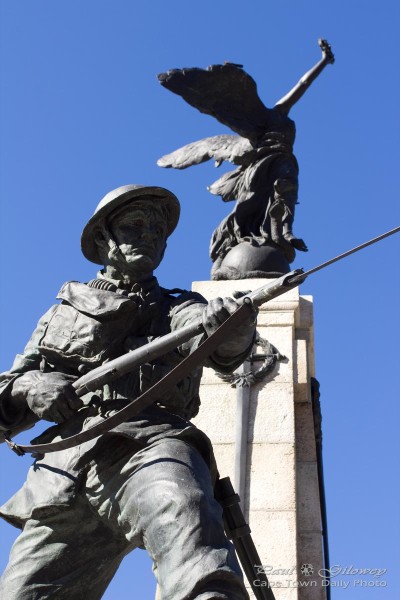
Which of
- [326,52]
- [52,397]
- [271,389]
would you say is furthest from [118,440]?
[326,52]

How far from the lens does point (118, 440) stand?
152 inches

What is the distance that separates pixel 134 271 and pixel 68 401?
0.62m

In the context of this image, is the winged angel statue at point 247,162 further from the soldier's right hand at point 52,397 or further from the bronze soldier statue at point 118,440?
the soldier's right hand at point 52,397

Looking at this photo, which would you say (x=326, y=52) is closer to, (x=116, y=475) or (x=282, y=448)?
(x=282, y=448)

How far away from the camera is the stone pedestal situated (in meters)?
5.21

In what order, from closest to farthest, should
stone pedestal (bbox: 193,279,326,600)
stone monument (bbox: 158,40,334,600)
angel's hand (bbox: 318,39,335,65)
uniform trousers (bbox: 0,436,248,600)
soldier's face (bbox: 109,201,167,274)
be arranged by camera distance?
uniform trousers (bbox: 0,436,248,600) < soldier's face (bbox: 109,201,167,274) < stone pedestal (bbox: 193,279,326,600) < stone monument (bbox: 158,40,334,600) < angel's hand (bbox: 318,39,335,65)

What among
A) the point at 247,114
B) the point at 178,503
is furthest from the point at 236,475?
the point at 247,114

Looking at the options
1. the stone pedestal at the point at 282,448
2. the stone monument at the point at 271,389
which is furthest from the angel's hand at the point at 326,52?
the stone pedestal at the point at 282,448

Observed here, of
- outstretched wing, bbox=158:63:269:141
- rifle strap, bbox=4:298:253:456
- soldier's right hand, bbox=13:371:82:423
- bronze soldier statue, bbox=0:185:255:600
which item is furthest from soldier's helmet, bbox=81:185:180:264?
outstretched wing, bbox=158:63:269:141

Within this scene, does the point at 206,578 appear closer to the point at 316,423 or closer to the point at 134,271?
the point at 134,271

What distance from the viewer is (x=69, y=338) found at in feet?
13.6

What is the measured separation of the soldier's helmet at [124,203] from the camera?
426cm

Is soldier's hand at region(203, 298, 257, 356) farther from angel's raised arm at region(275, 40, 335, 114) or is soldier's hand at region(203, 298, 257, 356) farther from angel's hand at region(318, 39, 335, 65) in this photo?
angel's hand at region(318, 39, 335, 65)

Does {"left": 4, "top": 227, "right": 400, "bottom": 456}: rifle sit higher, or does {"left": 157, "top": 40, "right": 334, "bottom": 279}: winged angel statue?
{"left": 157, "top": 40, "right": 334, "bottom": 279}: winged angel statue
